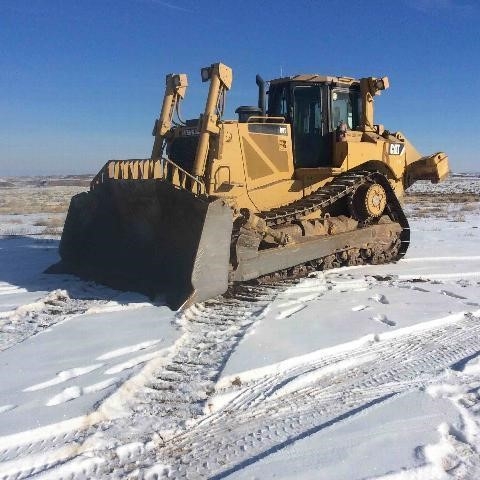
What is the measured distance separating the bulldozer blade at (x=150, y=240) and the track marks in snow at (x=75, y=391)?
6.89ft

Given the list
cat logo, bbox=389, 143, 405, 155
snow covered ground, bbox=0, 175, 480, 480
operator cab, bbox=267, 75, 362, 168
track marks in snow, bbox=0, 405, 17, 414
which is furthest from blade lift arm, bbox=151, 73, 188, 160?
track marks in snow, bbox=0, 405, 17, 414

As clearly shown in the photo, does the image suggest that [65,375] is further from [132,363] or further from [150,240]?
[150,240]

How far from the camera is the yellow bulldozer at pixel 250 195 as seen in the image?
6680 millimetres

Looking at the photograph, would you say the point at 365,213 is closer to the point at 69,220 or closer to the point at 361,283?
the point at 361,283

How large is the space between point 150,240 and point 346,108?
4.67m

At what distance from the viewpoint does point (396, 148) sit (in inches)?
408

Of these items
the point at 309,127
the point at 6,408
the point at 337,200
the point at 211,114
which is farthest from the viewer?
the point at 309,127

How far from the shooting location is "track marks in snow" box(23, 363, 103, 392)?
4.11m

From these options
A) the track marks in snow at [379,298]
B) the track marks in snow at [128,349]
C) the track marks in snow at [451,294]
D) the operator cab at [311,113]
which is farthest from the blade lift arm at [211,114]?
the track marks in snow at [451,294]

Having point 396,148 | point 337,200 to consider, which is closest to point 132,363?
point 337,200

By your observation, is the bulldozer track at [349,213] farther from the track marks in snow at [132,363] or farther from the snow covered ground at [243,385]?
the track marks in snow at [132,363]

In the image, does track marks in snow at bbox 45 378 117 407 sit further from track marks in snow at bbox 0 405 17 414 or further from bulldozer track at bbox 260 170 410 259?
bulldozer track at bbox 260 170 410 259

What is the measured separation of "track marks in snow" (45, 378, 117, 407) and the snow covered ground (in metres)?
0.01

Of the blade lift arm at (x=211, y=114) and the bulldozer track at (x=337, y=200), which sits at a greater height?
the blade lift arm at (x=211, y=114)
